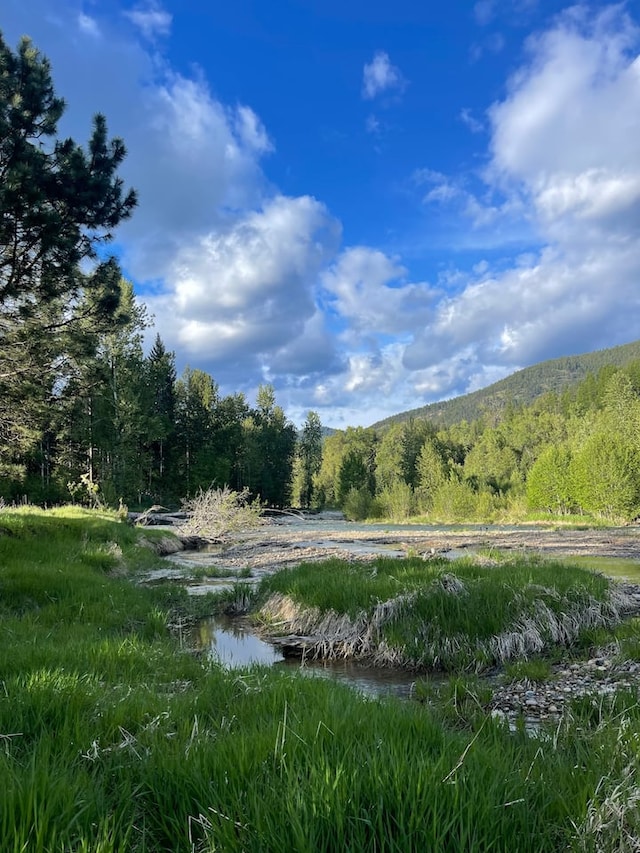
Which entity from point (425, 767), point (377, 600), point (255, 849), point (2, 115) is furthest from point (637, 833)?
point (2, 115)

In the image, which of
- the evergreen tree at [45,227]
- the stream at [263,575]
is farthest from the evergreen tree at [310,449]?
the evergreen tree at [45,227]

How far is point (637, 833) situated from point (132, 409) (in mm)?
54022

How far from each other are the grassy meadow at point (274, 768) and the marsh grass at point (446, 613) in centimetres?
273

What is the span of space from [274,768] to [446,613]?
22.6ft

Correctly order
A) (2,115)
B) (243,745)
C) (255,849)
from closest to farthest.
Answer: (255,849), (243,745), (2,115)

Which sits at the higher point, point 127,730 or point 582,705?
point 127,730

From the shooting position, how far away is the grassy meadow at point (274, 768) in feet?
8.16

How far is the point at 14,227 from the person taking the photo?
13391mm

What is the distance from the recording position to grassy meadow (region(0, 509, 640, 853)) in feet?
8.16

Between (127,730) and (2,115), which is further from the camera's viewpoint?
(2,115)

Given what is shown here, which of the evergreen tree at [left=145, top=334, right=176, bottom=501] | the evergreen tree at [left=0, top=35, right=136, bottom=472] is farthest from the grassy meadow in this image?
the evergreen tree at [left=145, top=334, right=176, bottom=501]

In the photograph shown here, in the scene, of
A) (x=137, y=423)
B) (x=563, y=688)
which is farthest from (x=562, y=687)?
(x=137, y=423)

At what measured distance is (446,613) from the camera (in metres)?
9.35

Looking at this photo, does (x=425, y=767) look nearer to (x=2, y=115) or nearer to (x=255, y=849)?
(x=255, y=849)
